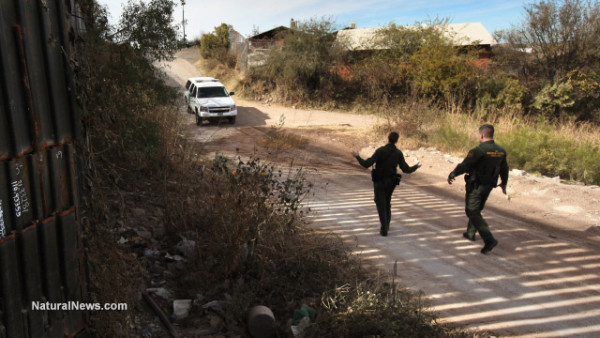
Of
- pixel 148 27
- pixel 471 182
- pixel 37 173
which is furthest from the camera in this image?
pixel 148 27

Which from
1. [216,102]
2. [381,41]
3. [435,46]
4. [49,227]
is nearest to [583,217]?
[49,227]

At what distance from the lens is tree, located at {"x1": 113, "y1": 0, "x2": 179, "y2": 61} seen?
31.7ft

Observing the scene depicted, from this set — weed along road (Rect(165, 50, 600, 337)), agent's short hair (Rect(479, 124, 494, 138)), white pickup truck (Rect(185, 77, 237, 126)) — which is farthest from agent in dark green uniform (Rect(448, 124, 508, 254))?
white pickup truck (Rect(185, 77, 237, 126))

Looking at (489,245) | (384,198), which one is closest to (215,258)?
(384,198)

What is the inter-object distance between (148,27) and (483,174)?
819 centimetres

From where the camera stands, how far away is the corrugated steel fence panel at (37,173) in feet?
7.72

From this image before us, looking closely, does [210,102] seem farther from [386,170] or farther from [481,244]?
[481,244]

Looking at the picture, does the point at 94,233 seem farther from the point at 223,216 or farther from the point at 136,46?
the point at 136,46

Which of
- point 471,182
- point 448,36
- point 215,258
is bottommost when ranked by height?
point 215,258

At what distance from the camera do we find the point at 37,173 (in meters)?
2.59

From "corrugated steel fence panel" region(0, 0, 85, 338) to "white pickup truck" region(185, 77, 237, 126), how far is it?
14.4 metres

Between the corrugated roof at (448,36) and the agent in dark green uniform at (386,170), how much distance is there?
758 inches

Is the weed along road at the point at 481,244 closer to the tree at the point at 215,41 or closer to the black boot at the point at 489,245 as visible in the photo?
the black boot at the point at 489,245

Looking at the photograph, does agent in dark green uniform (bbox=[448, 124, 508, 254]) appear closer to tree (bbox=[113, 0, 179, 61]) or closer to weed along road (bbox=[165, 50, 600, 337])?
weed along road (bbox=[165, 50, 600, 337])
